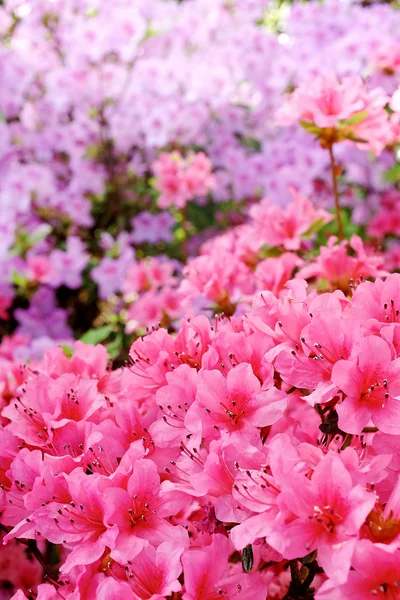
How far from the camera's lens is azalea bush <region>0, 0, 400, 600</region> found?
73 cm

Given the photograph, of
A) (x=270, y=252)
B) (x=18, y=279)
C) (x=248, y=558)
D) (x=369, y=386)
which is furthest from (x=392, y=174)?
(x=248, y=558)

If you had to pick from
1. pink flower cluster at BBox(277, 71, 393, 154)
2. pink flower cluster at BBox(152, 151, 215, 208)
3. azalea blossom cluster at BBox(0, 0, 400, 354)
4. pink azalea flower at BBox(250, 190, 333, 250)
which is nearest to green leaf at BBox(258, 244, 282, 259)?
pink azalea flower at BBox(250, 190, 333, 250)

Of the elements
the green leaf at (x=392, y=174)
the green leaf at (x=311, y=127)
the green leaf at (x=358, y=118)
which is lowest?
the green leaf at (x=392, y=174)

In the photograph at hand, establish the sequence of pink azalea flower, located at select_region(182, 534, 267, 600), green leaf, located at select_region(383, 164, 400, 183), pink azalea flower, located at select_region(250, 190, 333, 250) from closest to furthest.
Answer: pink azalea flower, located at select_region(182, 534, 267, 600), pink azalea flower, located at select_region(250, 190, 333, 250), green leaf, located at select_region(383, 164, 400, 183)

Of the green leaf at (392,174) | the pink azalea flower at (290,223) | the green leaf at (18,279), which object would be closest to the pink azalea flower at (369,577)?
the pink azalea flower at (290,223)

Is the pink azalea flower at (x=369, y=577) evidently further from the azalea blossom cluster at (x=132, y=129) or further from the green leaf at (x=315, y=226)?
the azalea blossom cluster at (x=132, y=129)

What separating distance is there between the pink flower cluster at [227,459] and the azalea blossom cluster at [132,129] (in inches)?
47.7

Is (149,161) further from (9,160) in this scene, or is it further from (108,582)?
(108,582)

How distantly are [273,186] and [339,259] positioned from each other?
1.26 m

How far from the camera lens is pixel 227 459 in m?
0.78

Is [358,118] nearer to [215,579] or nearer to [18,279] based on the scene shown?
[215,579]

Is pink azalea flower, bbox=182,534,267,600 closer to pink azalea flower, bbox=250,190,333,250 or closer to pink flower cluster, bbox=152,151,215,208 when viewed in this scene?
pink azalea flower, bbox=250,190,333,250

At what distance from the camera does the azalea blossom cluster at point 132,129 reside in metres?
2.24

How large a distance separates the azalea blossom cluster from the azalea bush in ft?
0.03
